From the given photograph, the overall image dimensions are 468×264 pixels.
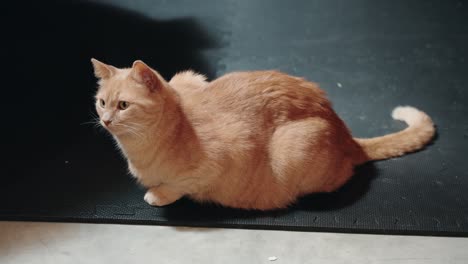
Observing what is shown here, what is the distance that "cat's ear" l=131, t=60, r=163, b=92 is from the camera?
1.71 metres

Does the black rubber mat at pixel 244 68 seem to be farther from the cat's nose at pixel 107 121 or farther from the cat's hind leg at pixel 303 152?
the cat's nose at pixel 107 121

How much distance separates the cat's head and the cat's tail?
31.4 inches

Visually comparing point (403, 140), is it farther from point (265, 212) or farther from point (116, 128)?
point (116, 128)

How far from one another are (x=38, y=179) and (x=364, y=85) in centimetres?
146

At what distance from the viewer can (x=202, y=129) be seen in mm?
1871

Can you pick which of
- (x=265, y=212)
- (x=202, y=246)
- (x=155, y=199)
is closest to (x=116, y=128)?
(x=155, y=199)

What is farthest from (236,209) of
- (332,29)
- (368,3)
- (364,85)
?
(368,3)

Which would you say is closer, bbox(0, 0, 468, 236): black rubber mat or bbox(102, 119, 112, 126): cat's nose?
bbox(102, 119, 112, 126): cat's nose

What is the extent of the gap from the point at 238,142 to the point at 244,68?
91 centimetres

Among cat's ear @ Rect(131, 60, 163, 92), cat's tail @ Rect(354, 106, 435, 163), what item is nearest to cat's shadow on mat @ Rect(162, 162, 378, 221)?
cat's tail @ Rect(354, 106, 435, 163)

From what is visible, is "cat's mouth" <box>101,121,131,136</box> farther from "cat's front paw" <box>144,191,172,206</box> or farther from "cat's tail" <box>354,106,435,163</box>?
"cat's tail" <box>354,106,435,163</box>

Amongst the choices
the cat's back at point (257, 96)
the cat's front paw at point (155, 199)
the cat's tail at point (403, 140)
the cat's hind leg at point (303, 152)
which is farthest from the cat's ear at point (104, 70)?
the cat's tail at point (403, 140)

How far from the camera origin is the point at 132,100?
5.67 ft

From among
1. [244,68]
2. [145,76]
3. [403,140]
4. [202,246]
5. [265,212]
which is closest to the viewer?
[145,76]
